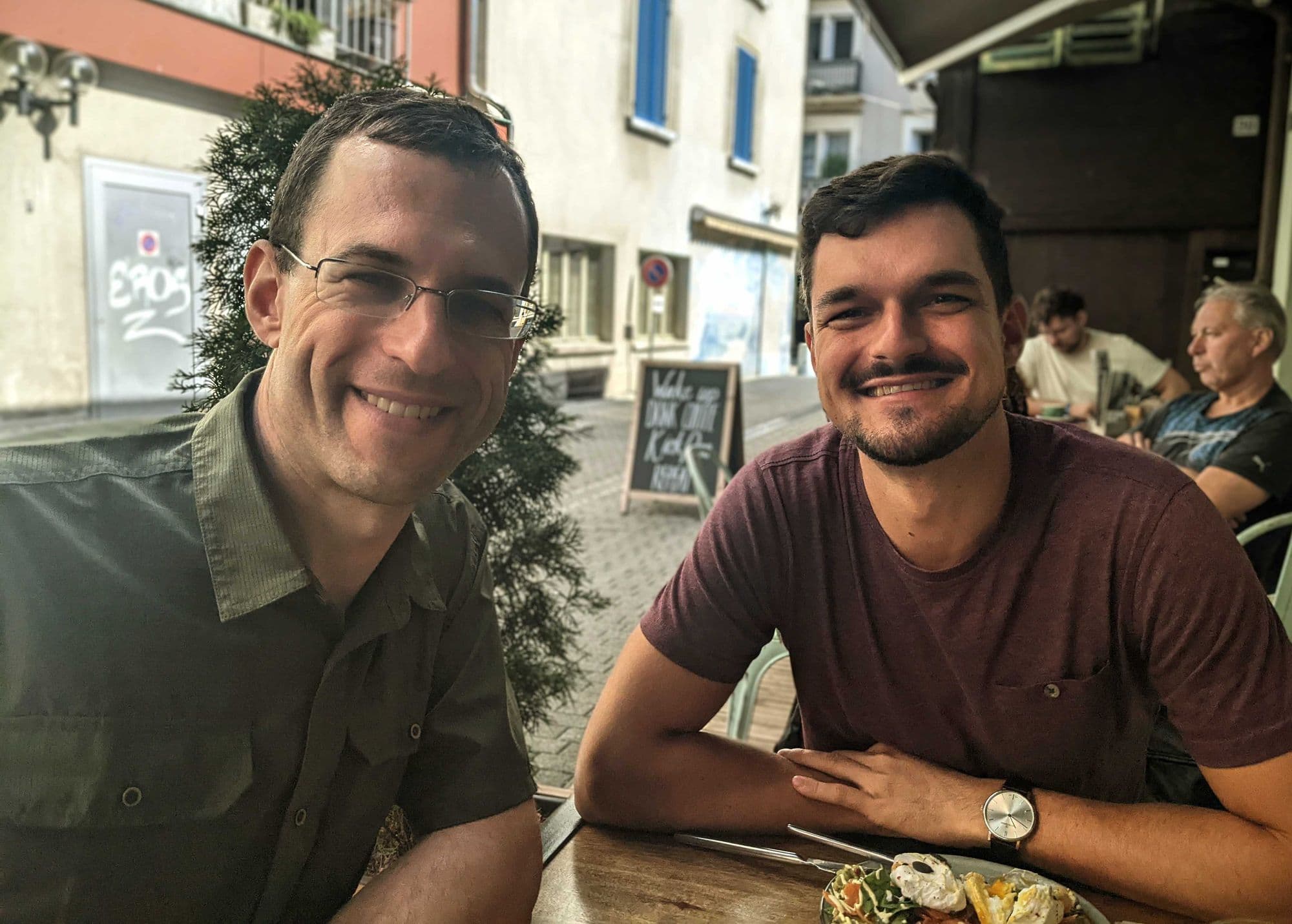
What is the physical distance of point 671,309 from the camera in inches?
834

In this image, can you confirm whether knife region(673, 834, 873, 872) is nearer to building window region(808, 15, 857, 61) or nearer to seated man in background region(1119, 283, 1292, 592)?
seated man in background region(1119, 283, 1292, 592)

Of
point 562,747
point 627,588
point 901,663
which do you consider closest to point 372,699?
point 901,663

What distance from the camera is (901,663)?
5.30ft

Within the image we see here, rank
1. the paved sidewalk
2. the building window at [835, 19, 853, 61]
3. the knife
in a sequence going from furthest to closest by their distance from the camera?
the building window at [835, 19, 853, 61], the paved sidewalk, the knife

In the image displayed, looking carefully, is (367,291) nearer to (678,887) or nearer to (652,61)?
(678,887)

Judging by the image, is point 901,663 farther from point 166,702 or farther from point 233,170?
point 233,170

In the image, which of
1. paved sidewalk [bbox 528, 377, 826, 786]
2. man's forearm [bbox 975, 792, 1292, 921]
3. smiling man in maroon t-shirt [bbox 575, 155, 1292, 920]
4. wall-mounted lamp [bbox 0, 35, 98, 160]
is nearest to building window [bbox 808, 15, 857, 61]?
paved sidewalk [bbox 528, 377, 826, 786]

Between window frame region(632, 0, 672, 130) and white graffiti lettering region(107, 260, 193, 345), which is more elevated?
window frame region(632, 0, 672, 130)

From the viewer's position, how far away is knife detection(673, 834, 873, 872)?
1.32 metres

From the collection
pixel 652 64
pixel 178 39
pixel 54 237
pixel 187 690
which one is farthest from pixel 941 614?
pixel 652 64

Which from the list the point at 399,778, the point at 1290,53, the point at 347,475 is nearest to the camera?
the point at 347,475

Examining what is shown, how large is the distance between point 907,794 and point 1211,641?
0.46m

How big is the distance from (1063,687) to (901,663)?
234 millimetres

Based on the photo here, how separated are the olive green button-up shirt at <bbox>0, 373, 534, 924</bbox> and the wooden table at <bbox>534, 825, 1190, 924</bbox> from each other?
0.16 m
